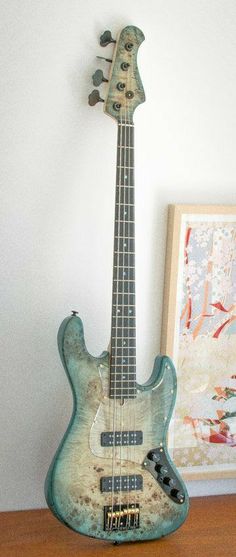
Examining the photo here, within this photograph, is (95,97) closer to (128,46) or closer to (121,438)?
(128,46)

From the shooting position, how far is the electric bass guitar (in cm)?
132

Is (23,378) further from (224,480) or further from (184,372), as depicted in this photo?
(224,480)

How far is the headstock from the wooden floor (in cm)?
83

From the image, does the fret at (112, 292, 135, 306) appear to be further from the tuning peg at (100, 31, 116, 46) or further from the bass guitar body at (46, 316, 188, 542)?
the tuning peg at (100, 31, 116, 46)

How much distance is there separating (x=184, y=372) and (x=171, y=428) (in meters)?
0.13

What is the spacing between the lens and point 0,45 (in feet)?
4.39

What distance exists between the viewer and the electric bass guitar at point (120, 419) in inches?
52.1

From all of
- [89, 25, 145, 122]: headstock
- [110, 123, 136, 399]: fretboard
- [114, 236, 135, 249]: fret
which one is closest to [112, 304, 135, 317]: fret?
[110, 123, 136, 399]: fretboard

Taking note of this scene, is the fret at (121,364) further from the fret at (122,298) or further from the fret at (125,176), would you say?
the fret at (125,176)

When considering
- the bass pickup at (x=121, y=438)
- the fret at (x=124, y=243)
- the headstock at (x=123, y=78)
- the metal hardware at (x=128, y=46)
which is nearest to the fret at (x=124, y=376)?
the bass pickup at (x=121, y=438)

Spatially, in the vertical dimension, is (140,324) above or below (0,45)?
below

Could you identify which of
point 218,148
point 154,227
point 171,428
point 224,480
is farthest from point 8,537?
point 218,148

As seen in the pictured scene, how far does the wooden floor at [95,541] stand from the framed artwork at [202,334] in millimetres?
145

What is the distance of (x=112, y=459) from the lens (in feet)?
4.45
